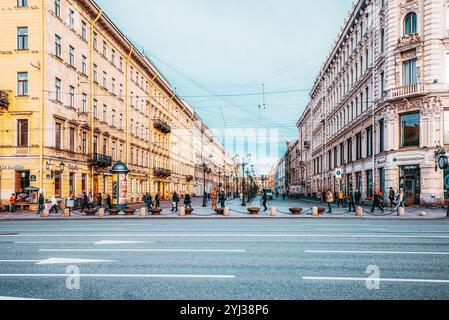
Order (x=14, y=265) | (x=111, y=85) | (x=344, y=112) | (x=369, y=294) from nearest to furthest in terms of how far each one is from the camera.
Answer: (x=369, y=294), (x=14, y=265), (x=111, y=85), (x=344, y=112)

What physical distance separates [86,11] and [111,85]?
354 inches

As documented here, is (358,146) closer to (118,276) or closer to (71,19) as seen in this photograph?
(71,19)

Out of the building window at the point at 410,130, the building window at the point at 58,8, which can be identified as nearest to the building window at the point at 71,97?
the building window at the point at 58,8

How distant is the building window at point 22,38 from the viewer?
31016 millimetres

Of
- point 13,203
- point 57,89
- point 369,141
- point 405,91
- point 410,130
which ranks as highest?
point 57,89

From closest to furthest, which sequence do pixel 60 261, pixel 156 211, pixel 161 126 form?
pixel 60 261 < pixel 156 211 < pixel 161 126

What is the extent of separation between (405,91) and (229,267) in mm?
29174

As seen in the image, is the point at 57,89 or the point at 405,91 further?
the point at 57,89

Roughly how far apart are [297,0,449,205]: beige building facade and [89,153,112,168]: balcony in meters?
26.3

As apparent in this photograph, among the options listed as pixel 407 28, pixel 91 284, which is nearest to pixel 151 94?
pixel 407 28

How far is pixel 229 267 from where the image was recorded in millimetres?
8430

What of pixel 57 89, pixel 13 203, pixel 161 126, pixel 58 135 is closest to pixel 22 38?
pixel 57 89
